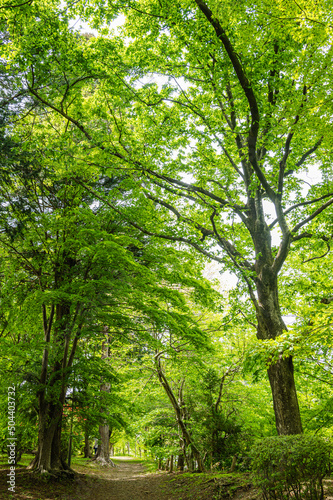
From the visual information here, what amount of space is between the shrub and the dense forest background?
3.28 ft

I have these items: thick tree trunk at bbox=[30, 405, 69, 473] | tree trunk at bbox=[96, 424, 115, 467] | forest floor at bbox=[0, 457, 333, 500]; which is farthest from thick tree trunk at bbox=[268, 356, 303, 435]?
tree trunk at bbox=[96, 424, 115, 467]

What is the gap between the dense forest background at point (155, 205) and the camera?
542 cm

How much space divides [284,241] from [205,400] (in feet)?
17.3

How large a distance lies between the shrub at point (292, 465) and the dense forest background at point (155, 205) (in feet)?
3.28

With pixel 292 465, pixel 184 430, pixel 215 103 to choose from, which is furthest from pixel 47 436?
pixel 215 103

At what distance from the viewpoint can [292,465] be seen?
3.35 metres

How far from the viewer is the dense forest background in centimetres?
542

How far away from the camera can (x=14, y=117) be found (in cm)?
606

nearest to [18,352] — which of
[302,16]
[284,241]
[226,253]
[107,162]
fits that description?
[107,162]

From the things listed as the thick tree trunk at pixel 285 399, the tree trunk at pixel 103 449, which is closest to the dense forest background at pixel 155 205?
the thick tree trunk at pixel 285 399

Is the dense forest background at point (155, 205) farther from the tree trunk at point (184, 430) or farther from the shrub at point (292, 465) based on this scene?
the shrub at point (292, 465)

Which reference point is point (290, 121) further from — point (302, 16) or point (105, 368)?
point (105, 368)

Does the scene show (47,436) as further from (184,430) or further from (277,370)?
(277,370)

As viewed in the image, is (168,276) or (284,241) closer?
(284,241)
